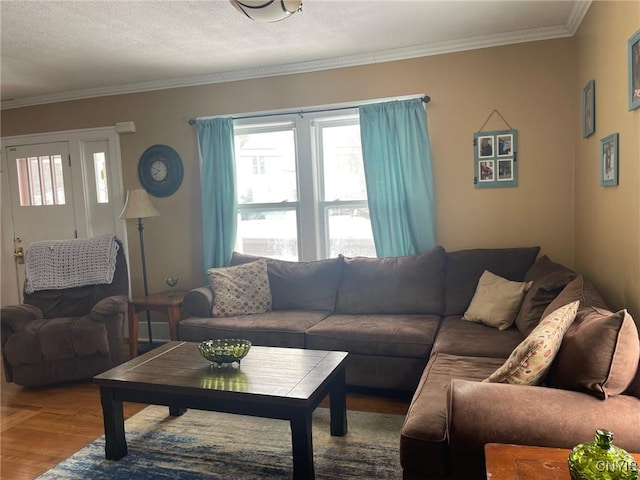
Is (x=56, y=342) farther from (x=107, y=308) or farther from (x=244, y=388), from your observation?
(x=244, y=388)

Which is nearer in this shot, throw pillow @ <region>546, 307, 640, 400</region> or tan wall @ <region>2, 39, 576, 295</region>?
throw pillow @ <region>546, 307, 640, 400</region>

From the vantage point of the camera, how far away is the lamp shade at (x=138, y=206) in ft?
13.8

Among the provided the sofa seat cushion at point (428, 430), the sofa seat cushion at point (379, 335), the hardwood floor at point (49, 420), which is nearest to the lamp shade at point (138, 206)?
the hardwood floor at point (49, 420)

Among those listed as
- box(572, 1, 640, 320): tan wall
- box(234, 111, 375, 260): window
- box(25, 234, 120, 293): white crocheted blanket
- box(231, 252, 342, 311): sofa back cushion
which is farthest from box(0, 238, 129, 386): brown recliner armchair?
box(572, 1, 640, 320): tan wall

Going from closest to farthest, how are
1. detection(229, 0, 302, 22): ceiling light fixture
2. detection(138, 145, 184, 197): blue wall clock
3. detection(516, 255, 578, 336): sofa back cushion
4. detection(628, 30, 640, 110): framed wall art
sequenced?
detection(229, 0, 302, 22): ceiling light fixture, detection(628, 30, 640, 110): framed wall art, detection(516, 255, 578, 336): sofa back cushion, detection(138, 145, 184, 197): blue wall clock

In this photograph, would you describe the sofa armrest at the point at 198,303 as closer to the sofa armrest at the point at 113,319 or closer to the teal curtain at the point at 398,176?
the sofa armrest at the point at 113,319

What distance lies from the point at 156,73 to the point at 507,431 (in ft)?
12.9

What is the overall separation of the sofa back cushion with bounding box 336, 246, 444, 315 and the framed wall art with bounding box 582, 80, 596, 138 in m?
1.25

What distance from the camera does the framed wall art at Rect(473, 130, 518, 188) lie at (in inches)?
142

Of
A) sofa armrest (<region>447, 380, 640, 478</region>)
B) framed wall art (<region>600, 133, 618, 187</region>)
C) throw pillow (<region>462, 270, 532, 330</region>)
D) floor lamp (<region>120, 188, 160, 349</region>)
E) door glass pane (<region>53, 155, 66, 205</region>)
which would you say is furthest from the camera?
door glass pane (<region>53, 155, 66, 205</region>)

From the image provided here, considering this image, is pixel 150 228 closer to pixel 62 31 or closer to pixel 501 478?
pixel 62 31

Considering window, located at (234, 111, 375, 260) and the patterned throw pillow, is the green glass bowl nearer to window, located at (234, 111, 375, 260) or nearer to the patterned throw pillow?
the patterned throw pillow

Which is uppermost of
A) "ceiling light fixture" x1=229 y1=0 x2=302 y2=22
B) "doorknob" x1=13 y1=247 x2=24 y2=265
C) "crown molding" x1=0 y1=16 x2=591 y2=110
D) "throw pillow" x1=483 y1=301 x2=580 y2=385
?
"crown molding" x1=0 y1=16 x2=591 y2=110

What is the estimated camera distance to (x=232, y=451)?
247 cm
